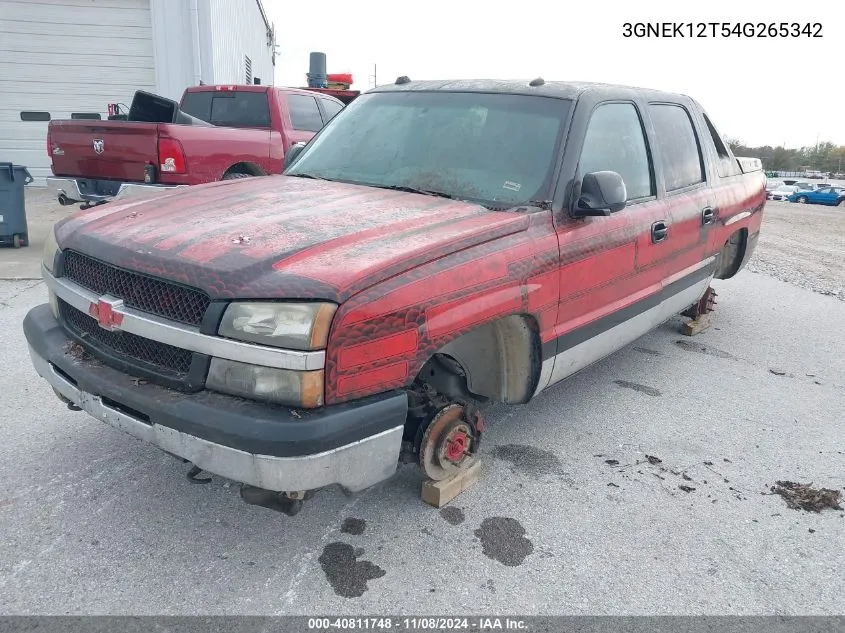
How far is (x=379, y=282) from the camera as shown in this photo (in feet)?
7.16

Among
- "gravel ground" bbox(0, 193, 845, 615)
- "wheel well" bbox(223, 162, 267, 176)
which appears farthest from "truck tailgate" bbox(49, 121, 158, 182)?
"gravel ground" bbox(0, 193, 845, 615)

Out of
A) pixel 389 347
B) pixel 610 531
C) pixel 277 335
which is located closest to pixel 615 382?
pixel 610 531

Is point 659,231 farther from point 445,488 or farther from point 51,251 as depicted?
point 51,251

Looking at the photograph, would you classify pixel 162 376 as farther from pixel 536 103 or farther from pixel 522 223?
pixel 536 103

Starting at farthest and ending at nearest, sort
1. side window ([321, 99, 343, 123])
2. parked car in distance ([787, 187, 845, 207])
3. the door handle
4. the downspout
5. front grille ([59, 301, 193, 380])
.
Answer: parked car in distance ([787, 187, 845, 207]), the downspout, side window ([321, 99, 343, 123]), the door handle, front grille ([59, 301, 193, 380])

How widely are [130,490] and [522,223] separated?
2.08 metres

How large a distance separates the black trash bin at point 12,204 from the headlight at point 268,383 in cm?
707

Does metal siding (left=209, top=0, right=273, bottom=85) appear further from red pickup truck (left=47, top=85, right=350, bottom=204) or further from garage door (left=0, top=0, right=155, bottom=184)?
red pickup truck (left=47, top=85, right=350, bottom=204)

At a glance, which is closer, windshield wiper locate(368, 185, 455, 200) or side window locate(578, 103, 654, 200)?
windshield wiper locate(368, 185, 455, 200)

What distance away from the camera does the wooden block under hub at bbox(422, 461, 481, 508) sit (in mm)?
2824

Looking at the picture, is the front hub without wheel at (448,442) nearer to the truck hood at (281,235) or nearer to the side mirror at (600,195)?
the truck hood at (281,235)

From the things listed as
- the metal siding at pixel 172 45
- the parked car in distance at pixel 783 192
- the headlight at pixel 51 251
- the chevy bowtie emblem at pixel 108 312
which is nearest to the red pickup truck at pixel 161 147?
the headlight at pixel 51 251

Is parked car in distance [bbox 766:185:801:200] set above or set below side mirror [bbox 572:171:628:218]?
below

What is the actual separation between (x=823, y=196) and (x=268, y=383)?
4765 centimetres
